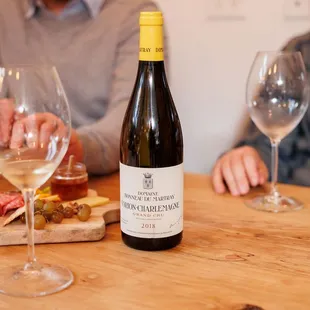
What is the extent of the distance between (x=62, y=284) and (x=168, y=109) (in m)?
0.30

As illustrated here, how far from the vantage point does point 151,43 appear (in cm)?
75

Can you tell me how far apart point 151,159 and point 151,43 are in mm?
162

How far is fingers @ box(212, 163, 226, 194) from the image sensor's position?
43.4 inches

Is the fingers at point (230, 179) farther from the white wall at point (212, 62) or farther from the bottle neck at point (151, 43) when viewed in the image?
the white wall at point (212, 62)

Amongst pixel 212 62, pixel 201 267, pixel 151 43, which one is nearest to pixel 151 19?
pixel 151 43

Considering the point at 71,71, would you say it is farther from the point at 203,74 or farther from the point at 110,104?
the point at 203,74

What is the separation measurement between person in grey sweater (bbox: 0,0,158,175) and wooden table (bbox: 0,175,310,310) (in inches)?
30.3

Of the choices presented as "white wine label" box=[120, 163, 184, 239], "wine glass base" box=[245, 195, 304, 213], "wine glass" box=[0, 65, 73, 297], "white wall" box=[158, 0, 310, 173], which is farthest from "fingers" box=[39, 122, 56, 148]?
"white wall" box=[158, 0, 310, 173]

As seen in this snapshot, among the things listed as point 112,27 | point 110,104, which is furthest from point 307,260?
point 112,27

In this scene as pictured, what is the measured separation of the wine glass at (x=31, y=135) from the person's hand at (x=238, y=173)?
0.49 m

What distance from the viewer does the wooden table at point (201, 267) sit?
0.64 m

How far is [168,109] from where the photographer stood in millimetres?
832

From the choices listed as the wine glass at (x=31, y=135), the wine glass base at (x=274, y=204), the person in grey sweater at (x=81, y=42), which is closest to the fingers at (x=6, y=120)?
the wine glass at (x=31, y=135)

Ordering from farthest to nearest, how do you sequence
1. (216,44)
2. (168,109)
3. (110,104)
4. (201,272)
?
(216,44) < (110,104) < (168,109) < (201,272)
